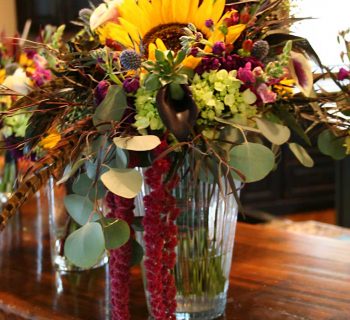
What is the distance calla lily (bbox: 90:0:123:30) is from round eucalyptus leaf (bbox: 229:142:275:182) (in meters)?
0.25

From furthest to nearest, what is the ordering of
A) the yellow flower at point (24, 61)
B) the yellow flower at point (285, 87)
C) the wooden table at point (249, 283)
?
the yellow flower at point (24, 61)
the wooden table at point (249, 283)
the yellow flower at point (285, 87)

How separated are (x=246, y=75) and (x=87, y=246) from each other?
0.25m

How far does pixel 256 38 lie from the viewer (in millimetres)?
800

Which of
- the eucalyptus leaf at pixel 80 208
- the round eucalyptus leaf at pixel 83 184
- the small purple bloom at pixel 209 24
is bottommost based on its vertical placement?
the eucalyptus leaf at pixel 80 208

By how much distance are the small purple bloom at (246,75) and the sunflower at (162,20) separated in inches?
1.9

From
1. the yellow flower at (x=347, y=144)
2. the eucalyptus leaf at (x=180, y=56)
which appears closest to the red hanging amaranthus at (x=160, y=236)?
the eucalyptus leaf at (x=180, y=56)

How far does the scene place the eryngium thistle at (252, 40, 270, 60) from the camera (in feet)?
2.48

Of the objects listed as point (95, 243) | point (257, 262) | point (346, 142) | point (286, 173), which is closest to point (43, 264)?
point (257, 262)

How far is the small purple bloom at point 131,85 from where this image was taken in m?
0.75

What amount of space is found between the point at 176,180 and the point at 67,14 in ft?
11.4

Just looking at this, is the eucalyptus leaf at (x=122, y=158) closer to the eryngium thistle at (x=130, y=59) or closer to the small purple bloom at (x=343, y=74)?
the eryngium thistle at (x=130, y=59)

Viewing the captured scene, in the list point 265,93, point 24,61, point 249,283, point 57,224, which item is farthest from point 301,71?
point 24,61

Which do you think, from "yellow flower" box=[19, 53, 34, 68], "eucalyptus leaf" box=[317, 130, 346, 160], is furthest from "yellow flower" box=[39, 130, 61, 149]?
"yellow flower" box=[19, 53, 34, 68]

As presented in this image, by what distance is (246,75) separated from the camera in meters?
0.73
